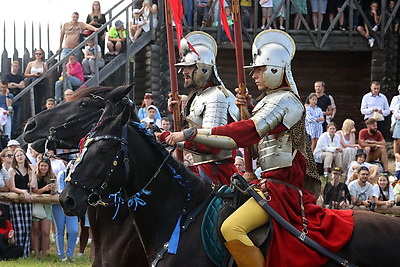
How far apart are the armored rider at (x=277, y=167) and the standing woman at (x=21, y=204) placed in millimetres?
6817

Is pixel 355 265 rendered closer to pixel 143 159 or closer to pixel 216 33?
pixel 143 159

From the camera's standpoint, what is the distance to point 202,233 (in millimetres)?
6922

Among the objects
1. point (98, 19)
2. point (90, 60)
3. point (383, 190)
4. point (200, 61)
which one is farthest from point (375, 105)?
point (200, 61)

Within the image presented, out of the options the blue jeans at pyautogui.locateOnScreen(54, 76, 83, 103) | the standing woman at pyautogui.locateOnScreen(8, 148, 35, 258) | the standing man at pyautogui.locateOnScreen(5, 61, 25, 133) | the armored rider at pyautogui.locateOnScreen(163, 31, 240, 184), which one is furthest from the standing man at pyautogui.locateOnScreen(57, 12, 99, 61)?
the armored rider at pyautogui.locateOnScreen(163, 31, 240, 184)

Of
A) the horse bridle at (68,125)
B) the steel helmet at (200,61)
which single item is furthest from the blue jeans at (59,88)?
the horse bridle at (68,125)

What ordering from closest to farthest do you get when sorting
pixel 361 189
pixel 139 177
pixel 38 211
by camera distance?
pixel 139 177 < pixel 38 211 < pixel 361 189

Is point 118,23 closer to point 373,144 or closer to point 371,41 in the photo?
point 373,144

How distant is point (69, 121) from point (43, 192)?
16.6 feet

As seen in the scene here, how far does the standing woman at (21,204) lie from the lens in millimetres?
13227

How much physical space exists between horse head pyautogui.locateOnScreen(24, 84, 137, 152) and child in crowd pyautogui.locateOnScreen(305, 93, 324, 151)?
1026 cm

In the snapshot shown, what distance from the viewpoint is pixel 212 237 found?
691 cm

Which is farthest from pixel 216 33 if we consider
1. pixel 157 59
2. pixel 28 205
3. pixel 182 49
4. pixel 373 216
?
pixel 373 216

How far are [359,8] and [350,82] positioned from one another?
317 centimetres

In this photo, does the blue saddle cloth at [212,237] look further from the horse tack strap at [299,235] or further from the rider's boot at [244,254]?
the horse tack strap at [299,235]
